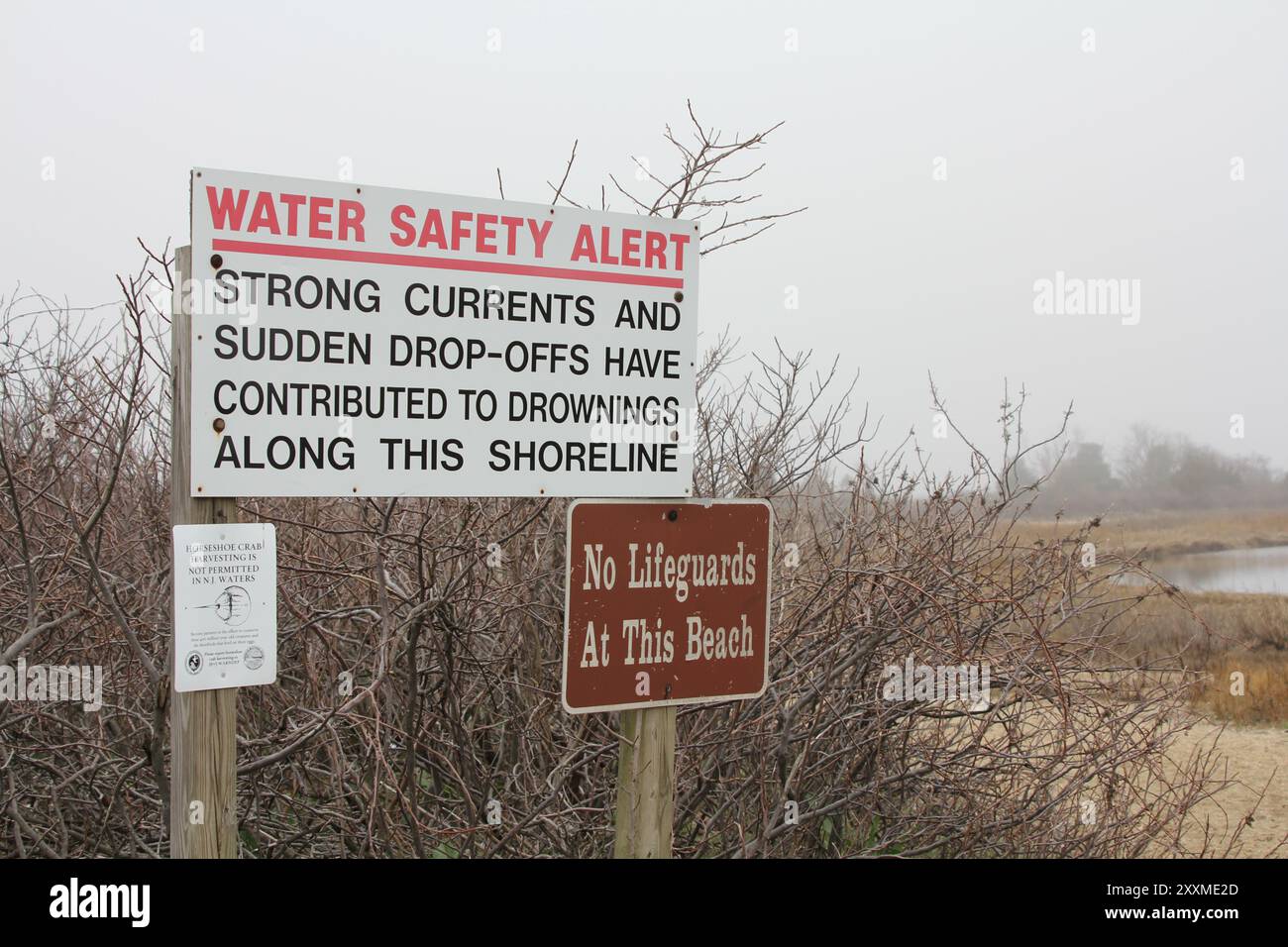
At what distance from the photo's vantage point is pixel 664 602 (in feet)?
9.59

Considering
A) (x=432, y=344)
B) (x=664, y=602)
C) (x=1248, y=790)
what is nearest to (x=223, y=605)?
(x=432, y=344)

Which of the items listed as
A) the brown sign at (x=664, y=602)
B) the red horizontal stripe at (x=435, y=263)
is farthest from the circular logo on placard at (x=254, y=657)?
the red horizontal stripe at (x=435, y=263)

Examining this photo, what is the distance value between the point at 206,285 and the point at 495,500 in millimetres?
1784

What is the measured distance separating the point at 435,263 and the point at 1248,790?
11.1 m

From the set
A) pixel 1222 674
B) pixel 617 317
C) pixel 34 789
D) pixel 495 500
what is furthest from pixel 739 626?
pixel 1222 674

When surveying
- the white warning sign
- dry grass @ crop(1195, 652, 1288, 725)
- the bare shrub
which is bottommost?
dry grass @ crop(1195, 652, 1288, 725)

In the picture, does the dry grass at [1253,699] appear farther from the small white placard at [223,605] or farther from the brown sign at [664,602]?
the small white placard at [223,605]

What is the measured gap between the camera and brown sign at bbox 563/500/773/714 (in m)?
2.82

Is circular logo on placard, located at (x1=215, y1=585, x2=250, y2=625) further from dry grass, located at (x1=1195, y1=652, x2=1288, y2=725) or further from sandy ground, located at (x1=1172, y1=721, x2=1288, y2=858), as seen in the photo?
dry grass, located at (x1=1195, y1=652, x2=1288, y2=725)

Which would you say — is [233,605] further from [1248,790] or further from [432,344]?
[1248,790]

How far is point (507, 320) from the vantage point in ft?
9.29

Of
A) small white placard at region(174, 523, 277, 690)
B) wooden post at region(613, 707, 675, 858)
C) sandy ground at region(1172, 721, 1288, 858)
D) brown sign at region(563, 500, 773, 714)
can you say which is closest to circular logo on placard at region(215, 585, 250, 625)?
small white placard at region(174, 523, 277, 690)

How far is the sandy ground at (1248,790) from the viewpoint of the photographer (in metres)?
8.26

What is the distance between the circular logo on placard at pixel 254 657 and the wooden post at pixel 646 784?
1003 millimetres
